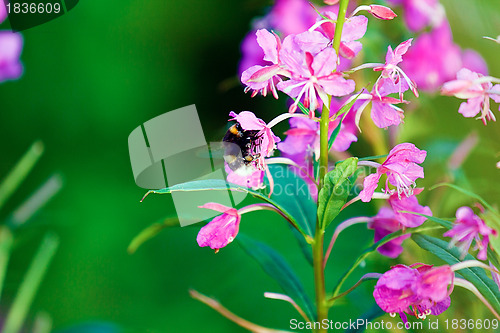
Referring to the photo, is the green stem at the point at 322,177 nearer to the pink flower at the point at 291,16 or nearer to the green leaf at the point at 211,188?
→ the green leaf at the point at 211,188

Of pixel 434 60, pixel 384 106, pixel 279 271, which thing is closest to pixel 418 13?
pixel 434 60

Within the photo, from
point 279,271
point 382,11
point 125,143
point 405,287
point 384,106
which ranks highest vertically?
point 382,11

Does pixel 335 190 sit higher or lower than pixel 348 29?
lower

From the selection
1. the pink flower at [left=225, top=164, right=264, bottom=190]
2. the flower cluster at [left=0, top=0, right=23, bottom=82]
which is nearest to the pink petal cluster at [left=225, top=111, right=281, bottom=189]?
the pink flower at [left=225, top=164, right=264, bottom=190]

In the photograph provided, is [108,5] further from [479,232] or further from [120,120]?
[479,232]
